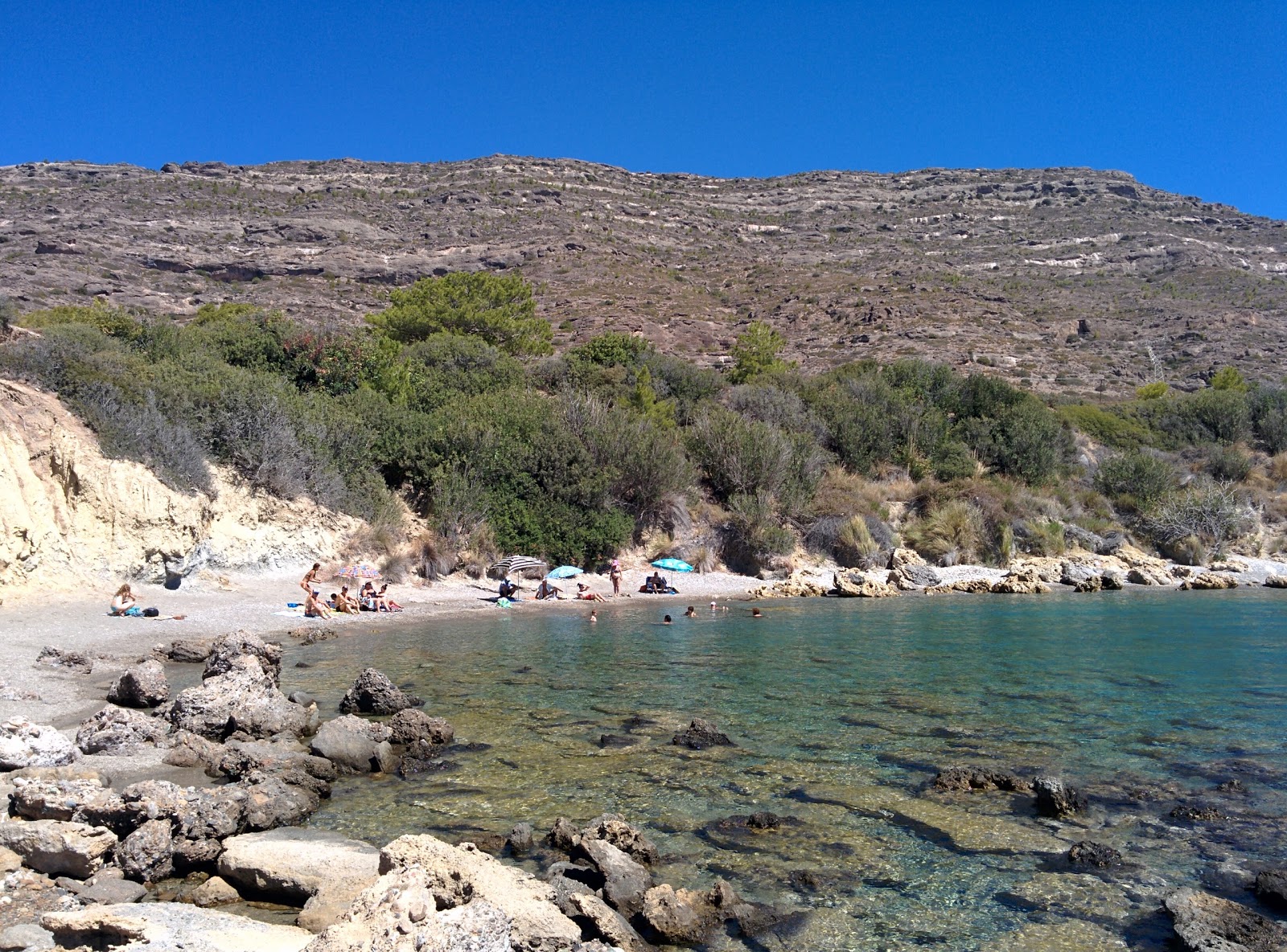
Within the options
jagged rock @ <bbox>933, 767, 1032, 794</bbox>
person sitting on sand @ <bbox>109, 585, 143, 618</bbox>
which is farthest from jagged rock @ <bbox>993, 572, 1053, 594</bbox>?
person sitting on sand @ <bbox>109, 585, 143, 618</bbox>

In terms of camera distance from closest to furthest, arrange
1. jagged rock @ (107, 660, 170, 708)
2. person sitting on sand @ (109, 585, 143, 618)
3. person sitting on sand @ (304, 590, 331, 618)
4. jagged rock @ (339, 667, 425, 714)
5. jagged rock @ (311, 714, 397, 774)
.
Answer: jagged rock @ (311, 714, 397, 774) < jagged rock @ (107, 660, 170, 708) < jagged rock @ (339, 667, 425, 714) < person sitting on sand @ (109, 585, 143, 618) < person sitting on sand @ (304, 590, 331, 618)

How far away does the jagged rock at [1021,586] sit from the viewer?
91.0ft

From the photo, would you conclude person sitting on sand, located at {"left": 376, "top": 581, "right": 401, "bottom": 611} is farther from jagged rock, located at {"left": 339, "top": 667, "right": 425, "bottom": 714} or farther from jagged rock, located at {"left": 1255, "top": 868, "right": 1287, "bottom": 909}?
jagged rock, located at {"left": 1255, "top": 868, "right": 1287, "bottom": 909}

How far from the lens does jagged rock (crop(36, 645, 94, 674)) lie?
42.9 ft

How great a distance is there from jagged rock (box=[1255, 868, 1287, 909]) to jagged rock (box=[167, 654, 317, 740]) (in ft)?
32.0

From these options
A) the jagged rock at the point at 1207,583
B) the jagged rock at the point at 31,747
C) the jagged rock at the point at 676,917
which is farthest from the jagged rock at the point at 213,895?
the jagged rock at the point at 1207,583

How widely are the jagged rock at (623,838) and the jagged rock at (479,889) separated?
150 cm

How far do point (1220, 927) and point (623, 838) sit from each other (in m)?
4.15

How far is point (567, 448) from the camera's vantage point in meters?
29.2

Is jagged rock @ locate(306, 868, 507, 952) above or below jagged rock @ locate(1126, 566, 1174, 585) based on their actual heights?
below

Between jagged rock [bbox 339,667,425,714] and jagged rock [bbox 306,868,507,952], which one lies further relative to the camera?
jagged rock [bbox 339,667,425,714]

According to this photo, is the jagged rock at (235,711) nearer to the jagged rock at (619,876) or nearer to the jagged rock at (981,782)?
the jagged rock at (619,876)

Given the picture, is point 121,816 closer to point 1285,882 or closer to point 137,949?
point 137,949

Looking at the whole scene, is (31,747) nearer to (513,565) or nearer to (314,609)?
(314,609)
